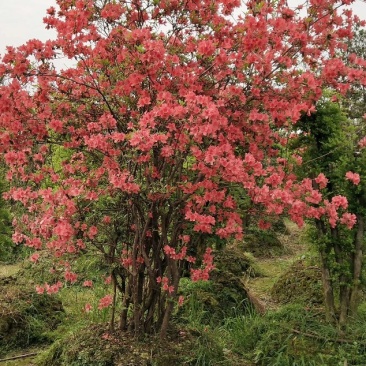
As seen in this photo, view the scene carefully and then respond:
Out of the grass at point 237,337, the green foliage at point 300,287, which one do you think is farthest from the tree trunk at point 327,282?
the green foliage at point 300,287

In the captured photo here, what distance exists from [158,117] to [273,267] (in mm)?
6059

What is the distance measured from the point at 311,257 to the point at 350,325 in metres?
1.08

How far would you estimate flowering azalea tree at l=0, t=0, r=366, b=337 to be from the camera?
11.5 feet

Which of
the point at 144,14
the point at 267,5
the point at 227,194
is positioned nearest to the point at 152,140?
the point at 227,194

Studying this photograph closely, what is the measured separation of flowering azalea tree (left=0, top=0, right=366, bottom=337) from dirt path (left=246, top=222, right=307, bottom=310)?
186 cm

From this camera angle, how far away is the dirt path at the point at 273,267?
6.73 metres

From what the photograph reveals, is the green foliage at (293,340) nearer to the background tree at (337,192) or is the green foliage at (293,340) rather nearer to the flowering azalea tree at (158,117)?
the background tree at (337,192)

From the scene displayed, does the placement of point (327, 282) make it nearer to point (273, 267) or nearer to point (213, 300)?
point (213, 300)

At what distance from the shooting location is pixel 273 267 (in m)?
8.84

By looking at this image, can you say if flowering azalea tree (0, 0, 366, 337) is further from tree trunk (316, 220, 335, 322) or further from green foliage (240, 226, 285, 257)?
green foliage (240, 226, 285, 257)

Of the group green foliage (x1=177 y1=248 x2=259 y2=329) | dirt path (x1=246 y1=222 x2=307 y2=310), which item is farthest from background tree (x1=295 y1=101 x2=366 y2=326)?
green foliage (x1=177 y1=248 x2=259 y2=329)

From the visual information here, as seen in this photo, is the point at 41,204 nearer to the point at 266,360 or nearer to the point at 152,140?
the point at 152,140

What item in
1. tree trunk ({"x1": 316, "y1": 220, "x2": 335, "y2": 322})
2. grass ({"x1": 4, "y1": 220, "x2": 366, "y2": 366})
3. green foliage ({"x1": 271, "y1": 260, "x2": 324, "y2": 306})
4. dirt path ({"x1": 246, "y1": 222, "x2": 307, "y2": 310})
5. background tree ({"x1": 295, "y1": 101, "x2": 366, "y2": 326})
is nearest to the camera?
grass ({"x1": 4, "y1": 220, "x2": 366, "y2": 366})

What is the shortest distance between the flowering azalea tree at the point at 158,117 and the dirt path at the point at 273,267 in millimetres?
1865
